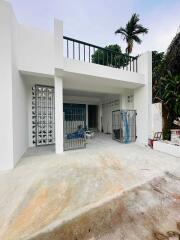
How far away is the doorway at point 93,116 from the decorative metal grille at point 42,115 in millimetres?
6552

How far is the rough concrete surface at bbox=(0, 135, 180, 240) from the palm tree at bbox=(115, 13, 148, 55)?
44.1ft

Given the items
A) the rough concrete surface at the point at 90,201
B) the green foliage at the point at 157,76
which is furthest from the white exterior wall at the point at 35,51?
the green foliage at the point at 157,76

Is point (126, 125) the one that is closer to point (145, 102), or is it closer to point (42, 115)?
point (145, 102)

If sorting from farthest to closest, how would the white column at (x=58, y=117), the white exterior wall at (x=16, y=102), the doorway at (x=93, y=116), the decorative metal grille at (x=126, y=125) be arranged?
the doorway at (x=93, y=116) < the decorative metal grille at (x=126, y=125) < the white column at (x=58, y=117) < the white exterior wall at (x=16, y=102)

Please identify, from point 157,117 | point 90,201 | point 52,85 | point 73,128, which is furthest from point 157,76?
point 90,201

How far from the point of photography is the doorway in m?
13.0

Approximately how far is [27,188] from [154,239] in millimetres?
2390

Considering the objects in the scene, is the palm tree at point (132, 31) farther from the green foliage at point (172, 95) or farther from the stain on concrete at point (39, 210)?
the stain on concrete at point (39, 210)

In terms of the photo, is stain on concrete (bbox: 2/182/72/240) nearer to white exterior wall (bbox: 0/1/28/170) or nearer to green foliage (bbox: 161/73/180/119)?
white exterior wall (bbox: 0/1/28/170)

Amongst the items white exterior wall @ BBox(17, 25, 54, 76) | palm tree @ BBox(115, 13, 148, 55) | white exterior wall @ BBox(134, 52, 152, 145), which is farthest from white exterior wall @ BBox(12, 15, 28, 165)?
palm tree @ BBox(115, 13, 148, 55)

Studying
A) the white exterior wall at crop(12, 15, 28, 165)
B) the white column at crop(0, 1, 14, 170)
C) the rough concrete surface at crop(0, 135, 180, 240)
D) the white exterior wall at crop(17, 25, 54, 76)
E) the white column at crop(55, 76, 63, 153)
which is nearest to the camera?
the rough concrete surface at crop(0, 135, 180, 240)

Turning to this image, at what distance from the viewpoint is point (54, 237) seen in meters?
1.59

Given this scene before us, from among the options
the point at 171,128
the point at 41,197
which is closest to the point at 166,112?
the point at 171,128

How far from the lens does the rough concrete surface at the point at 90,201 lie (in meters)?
1.68
